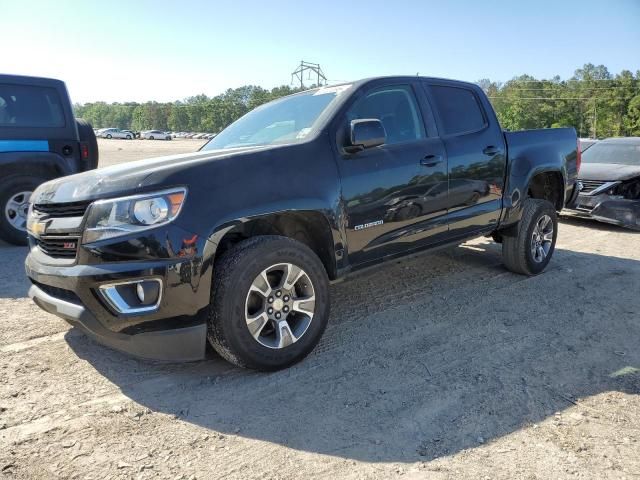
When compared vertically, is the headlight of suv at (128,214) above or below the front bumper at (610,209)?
above

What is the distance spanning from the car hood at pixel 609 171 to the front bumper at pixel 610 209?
0.45m

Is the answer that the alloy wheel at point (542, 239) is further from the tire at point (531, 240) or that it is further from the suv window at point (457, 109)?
the suv window at point (457, 109)

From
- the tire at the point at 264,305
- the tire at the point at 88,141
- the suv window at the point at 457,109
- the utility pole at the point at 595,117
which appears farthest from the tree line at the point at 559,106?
the tire at the point at 264,305

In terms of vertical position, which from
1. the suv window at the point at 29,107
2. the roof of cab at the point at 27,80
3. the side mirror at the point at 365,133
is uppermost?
the roof of cab at the point at 27,80

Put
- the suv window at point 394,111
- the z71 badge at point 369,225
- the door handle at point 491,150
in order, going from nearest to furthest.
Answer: the z71 badge at point 369,225 → the suv window at point 394,111 → the door handle at point 491,150

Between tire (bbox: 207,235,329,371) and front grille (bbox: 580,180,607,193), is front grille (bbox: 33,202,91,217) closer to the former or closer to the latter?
tire (bbox: 207,235,329,371)

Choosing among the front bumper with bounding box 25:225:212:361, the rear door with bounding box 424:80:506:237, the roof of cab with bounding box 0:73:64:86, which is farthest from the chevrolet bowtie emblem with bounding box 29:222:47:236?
the roof of cab with bounding box 0:73:64:86

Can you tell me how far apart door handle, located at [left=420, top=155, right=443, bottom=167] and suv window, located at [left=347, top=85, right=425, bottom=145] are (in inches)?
7.6

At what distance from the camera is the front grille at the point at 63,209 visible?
Answer: 2850mm

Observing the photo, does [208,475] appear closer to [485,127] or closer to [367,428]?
[367,428]

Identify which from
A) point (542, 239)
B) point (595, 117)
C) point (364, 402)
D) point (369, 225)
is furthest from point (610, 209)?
point (595, 117)

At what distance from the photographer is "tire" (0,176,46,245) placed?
653 cm

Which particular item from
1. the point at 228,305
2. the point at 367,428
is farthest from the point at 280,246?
the point at 367,428

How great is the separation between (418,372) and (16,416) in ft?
7.60
